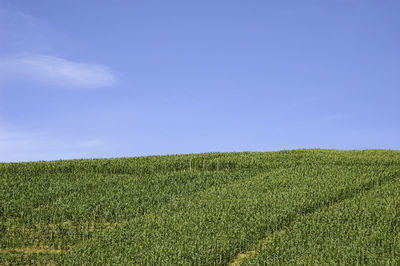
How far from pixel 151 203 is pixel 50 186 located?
7570mm

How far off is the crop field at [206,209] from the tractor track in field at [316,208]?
0.21 feet

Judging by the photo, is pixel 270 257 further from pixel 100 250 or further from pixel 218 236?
pixel 100 250

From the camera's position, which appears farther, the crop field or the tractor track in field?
the tractor track in field

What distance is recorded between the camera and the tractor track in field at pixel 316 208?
16.5 meters

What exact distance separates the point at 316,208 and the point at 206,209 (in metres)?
5.32

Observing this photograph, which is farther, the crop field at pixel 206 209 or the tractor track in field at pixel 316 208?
the tractor track in field at pixel 316 208

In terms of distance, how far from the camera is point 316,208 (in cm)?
2136

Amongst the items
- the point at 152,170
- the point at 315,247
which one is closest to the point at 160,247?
the point at 315,247

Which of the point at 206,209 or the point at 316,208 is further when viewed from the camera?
the point at 316,208

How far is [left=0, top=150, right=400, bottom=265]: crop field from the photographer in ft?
53.8

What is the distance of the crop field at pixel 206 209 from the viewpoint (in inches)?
646

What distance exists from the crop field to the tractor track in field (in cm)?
6

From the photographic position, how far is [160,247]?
1675 centimetres

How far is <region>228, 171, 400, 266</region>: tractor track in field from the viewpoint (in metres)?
16.5
